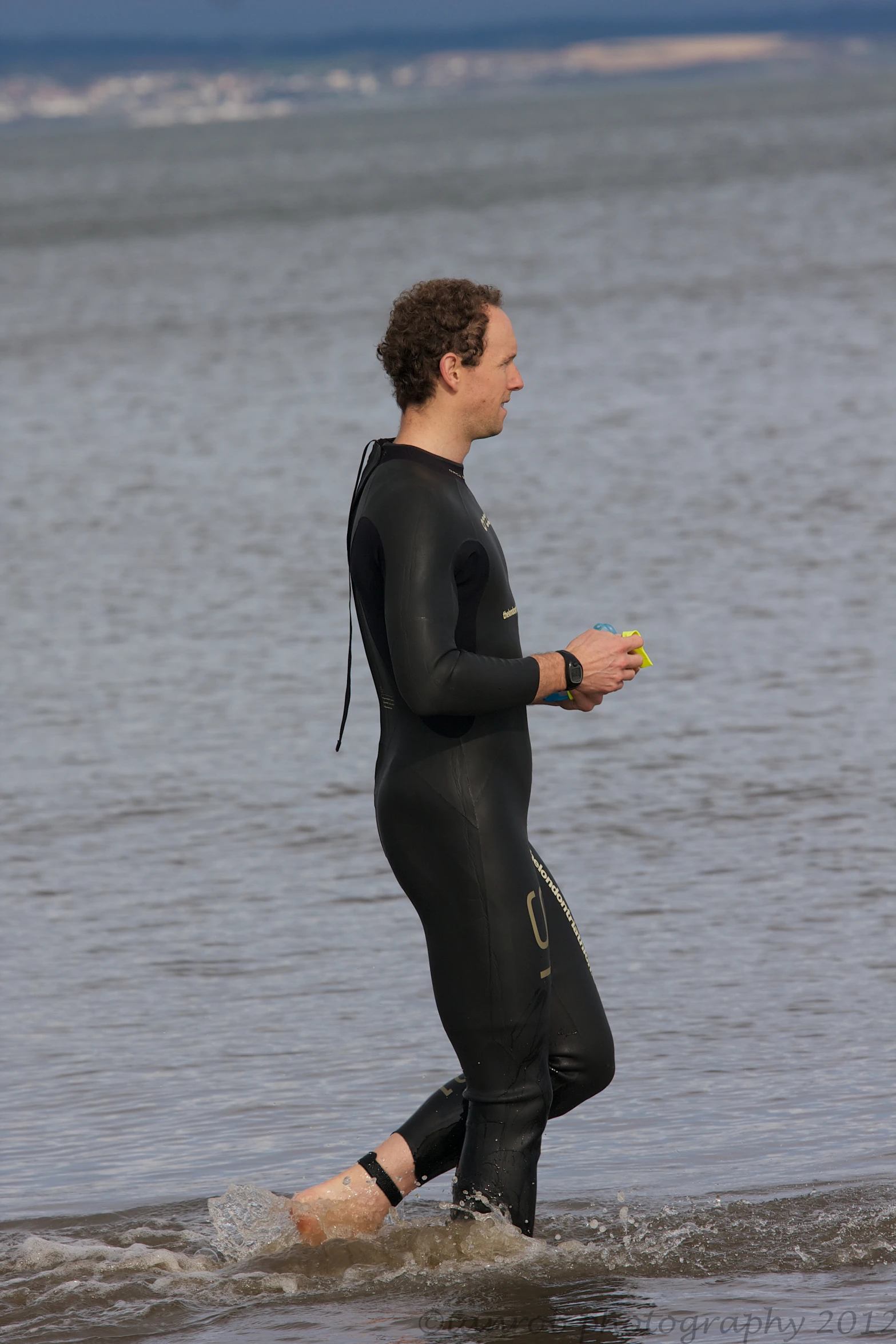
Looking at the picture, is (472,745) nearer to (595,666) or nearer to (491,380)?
(595,666)

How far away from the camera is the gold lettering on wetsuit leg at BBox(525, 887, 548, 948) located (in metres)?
4.48

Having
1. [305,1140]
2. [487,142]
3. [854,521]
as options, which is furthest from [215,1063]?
[487,142]

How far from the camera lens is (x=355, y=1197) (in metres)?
4.70

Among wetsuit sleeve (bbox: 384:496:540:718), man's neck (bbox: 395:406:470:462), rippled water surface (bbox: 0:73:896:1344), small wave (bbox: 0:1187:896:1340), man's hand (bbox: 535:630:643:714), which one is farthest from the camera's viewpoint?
rippled water surface (bbox: 0:73:896:1344)

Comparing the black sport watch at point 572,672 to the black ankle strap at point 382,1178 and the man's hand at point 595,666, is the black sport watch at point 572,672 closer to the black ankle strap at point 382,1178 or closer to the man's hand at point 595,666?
the man's hand at point 595,666

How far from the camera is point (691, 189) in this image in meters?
61.1

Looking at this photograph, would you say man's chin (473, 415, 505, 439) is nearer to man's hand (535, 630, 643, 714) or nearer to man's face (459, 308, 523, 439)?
man's face (459, 308, 523, 439)

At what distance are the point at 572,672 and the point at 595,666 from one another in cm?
5

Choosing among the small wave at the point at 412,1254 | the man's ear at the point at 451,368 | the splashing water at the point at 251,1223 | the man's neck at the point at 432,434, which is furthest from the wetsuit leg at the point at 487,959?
the man's ear at the point at 451,368

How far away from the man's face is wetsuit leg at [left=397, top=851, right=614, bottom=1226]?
94 cm

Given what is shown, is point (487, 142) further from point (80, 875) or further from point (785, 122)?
point (80, 875)

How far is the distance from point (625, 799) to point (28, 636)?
200 inches

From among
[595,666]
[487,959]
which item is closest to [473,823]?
[487,959]

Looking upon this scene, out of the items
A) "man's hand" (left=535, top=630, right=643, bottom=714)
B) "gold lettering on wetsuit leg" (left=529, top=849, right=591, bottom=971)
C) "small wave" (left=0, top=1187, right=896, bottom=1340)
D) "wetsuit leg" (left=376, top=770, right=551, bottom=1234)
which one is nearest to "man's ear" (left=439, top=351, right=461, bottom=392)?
"man's hand" (left=535, top=630, right=643, bottom=714)
